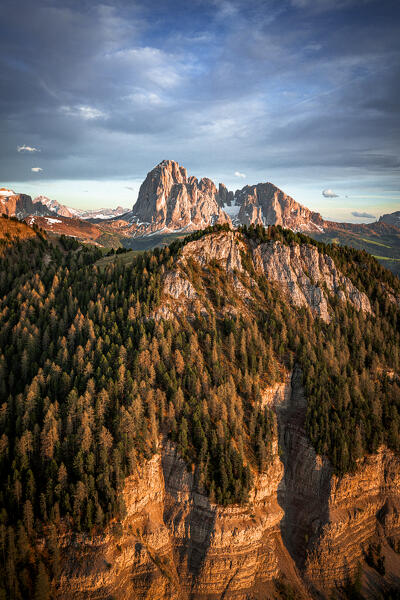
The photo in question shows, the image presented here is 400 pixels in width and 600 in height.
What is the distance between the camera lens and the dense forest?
6075 cm

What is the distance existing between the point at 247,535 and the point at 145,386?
38880 millimetres

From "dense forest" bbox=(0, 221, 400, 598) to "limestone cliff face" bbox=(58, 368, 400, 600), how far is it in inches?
145

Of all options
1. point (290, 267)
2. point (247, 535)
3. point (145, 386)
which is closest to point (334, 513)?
point (247, 535)

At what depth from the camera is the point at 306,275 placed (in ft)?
439

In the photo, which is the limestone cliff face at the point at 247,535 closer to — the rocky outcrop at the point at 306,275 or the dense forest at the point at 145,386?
the dense forest at the point at 145,386

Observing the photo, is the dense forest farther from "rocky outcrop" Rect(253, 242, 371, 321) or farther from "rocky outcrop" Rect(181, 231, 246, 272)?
"rocky outcrop" Rect(253, 242, 371, 321)

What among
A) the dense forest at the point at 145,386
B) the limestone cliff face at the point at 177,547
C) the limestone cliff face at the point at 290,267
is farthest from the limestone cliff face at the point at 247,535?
the limestone cliff face at the point at 290,267

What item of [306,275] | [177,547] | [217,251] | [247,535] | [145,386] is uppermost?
[217,251]

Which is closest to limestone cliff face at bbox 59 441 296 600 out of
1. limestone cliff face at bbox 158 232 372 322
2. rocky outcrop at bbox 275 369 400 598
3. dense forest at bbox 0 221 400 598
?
dense forest at bbox 0 221 400 598

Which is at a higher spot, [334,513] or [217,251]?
[217,251]

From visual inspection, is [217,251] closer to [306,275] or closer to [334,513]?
[306,275]

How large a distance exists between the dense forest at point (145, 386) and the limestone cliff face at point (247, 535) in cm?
368

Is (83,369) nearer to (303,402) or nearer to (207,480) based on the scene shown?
(207,480)

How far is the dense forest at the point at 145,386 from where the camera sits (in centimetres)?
6075
